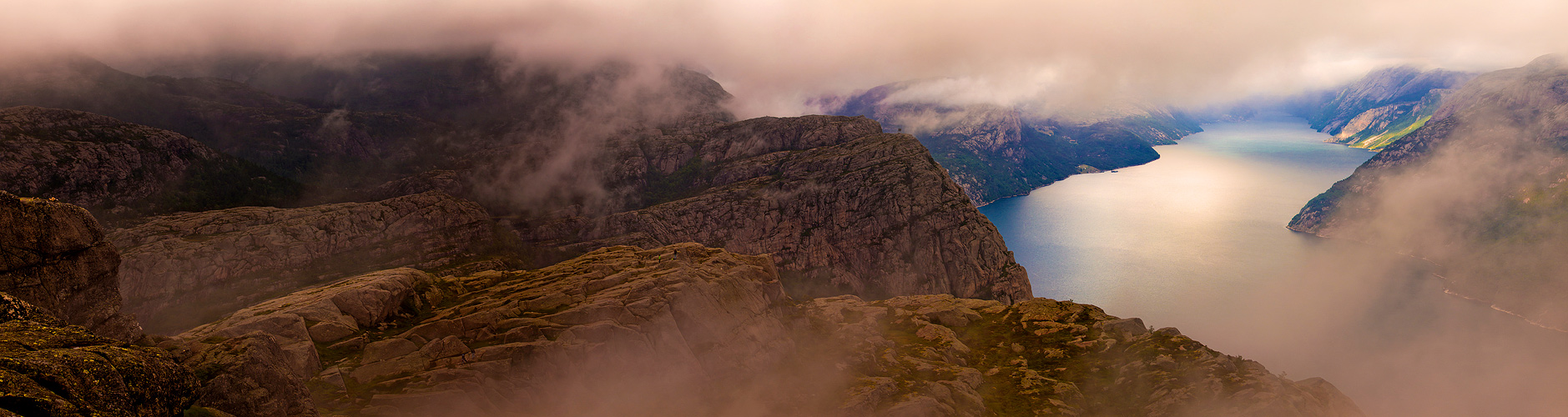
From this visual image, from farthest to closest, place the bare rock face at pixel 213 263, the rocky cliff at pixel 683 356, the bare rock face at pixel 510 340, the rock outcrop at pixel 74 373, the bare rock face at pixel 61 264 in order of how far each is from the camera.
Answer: the bare rock face at pixel 213 263, the rocky cliff at pixel 683 356, the bare rock face at pixel 510 340, the bare rock face at pixel 61 264, the rock outcrop at pixel 74 373

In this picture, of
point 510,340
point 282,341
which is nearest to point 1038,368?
point 510,340

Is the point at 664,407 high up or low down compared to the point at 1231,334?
up

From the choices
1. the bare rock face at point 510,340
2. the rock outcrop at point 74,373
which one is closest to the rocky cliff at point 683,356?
the bare rock face at point 510,340

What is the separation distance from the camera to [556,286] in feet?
251

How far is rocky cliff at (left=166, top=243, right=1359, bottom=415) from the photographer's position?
55.8 metres

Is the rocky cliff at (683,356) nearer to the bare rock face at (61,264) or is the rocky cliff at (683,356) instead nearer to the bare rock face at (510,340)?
the bare rock face at (510,340)

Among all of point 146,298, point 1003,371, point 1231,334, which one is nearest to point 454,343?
point 1003,371

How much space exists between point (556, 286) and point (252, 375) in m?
43.4

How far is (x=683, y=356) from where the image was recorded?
229 feet

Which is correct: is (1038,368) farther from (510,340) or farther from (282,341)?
(282,341)

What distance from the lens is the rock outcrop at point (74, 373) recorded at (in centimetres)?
1653

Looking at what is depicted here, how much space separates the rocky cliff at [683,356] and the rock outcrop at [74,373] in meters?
17.3

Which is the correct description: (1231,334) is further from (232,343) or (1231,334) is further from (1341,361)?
(232,343)

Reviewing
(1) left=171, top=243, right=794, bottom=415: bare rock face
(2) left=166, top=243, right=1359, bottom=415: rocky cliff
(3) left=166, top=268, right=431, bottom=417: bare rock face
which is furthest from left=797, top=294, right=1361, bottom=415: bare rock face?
(3) left=166, top=268, right=431, bottom=417: bare rock face
